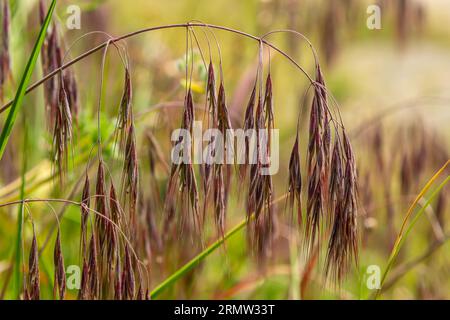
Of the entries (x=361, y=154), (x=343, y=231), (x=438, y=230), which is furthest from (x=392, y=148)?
(x=343, y=231)

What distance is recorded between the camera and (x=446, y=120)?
2.97 meters

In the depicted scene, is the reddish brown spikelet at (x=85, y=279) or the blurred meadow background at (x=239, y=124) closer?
the reddish brown spikelet at (x=85, y=279)

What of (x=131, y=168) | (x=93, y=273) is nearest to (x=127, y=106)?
(x=131, y=168)

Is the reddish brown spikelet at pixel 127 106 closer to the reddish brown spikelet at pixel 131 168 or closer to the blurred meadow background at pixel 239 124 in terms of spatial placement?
the reddish brown spikelet at pixel 131 168

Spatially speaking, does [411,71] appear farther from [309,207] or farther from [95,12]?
[309,207]

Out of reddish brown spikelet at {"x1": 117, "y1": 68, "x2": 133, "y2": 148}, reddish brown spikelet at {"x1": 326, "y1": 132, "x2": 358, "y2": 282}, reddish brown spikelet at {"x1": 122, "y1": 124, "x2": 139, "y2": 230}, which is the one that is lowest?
reddish brown spikelet at {"x1": 326, "y1": 132, "x2": 358, "y2": 282}

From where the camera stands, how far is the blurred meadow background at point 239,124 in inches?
52.1

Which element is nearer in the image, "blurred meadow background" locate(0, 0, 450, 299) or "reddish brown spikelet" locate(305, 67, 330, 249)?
"reddish brown spikelet" locate(305, 67, 330, 249)

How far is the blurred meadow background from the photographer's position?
1.32m

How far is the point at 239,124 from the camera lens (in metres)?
1.32

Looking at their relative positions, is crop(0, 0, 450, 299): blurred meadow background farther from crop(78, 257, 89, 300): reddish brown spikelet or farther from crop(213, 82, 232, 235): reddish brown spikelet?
crop(78, 257, 89, 300): reddish brown spikelet

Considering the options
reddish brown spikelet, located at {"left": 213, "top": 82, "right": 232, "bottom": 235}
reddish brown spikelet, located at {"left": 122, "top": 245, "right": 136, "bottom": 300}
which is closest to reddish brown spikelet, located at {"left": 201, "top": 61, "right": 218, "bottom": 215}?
reddish brown spikelet, located at {"left": 213, "top": 82, "right": 232, "bottom": 235}

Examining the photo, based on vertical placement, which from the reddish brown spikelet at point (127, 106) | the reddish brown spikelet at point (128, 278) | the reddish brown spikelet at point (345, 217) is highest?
the reddish brown spikelet at point (127, 106)

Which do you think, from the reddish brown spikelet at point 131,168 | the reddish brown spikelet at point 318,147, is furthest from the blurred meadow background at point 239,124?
the reddish brown spikelet at point 131,168
